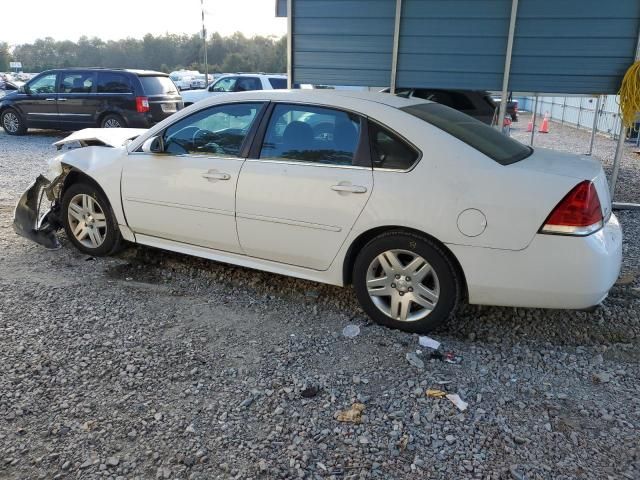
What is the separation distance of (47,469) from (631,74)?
671 cm

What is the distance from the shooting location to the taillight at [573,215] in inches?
125

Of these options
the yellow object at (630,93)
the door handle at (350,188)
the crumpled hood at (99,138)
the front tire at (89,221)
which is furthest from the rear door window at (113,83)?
the door handle at (350,188)

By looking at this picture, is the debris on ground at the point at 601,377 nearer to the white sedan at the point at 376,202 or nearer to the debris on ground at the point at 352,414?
the white sedan at the point at 376,202

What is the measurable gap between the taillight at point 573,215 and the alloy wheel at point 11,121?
14.9 metres

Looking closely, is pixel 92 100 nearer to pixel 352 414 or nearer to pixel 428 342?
pixel 428 342

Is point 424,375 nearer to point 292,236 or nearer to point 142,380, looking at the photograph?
point 292,236

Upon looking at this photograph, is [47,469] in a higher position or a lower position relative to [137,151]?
lower

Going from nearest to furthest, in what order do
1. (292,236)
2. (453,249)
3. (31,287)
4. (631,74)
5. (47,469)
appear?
(47,469) < (453,249) < (292,236) < (31,287) < (631,74)

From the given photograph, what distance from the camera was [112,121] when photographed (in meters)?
13.1

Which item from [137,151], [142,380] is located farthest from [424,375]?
[137,151]

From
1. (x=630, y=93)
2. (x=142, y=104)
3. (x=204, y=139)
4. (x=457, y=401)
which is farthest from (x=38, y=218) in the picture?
(x=142, y=104)

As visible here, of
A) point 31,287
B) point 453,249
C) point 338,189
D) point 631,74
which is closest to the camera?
point 453,249

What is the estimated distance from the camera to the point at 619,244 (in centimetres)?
348

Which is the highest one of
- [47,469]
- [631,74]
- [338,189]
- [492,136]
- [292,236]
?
[631,74]
